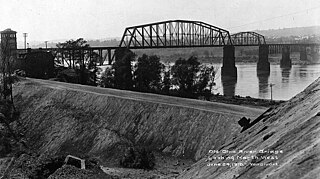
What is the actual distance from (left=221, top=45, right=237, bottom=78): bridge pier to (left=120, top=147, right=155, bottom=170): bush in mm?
79317

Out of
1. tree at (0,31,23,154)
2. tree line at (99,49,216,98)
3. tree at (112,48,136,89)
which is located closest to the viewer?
tree at (0,31,23,154)

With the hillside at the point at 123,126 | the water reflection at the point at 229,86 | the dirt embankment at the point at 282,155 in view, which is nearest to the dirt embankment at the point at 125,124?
the hillside at the point at 123,126

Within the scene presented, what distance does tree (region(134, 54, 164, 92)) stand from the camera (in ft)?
178

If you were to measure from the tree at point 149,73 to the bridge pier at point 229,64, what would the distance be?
50.0m

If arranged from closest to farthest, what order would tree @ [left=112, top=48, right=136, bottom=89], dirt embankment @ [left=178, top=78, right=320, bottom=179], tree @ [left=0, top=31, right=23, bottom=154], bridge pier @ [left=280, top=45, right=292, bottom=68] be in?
dirt embankment @ [left=178, top=78, right=320, bottom=179] → tree @ [left=0, top=31, right=23, bottom=154] → tree @ [left=112, top=48, right=136, bottom=89] → bridge pier @ [left=280, top=45, right=292, bottom=68]

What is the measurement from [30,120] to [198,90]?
75.8 ft

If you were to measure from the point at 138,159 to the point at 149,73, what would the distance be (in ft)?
105

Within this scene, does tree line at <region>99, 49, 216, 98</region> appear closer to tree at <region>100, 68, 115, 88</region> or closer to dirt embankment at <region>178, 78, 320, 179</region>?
tree at <region>100, 68, 115, 88</region>

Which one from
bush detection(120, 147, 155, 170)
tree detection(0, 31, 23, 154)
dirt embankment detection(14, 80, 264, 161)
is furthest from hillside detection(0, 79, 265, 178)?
tree detection(0, 31, 23, 154)

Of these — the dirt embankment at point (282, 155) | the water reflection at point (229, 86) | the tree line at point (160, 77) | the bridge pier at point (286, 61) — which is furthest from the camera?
the bridge pier at point (286, 61)

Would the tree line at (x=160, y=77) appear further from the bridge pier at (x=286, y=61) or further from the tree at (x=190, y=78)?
the bridge pier at (x=286, y=61)

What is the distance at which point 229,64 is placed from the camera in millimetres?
107062

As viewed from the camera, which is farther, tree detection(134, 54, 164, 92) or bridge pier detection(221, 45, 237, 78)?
bridge pier detection(221, 45, 237, 78)

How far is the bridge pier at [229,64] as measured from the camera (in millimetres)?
103094
